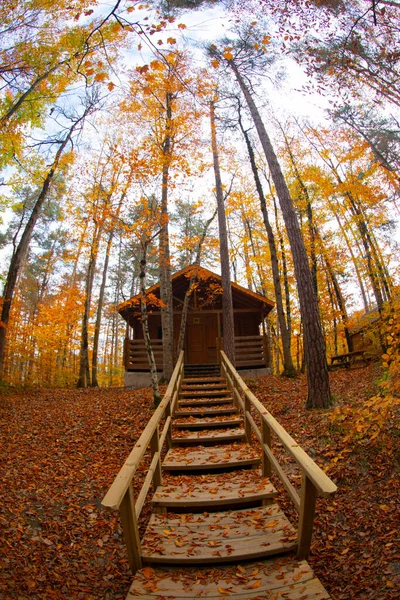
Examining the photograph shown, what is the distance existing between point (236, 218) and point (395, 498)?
1918 cm

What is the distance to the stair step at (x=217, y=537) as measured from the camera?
2.68 meters

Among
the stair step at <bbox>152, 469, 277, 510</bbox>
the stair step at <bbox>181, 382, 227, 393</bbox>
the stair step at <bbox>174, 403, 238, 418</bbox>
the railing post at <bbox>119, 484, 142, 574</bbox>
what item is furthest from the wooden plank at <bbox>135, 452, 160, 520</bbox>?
the stair step at <bbox>181, 382, 227, 393</bbox>

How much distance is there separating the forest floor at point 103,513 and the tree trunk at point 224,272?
388cm

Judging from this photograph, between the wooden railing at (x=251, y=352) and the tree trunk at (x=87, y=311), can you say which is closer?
the wooden railing at (x=251, y=352)

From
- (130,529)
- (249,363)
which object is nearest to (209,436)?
(130,529)

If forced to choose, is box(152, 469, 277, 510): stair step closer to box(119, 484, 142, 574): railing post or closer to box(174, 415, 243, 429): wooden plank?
box(119, 484, 142, 574): railing post

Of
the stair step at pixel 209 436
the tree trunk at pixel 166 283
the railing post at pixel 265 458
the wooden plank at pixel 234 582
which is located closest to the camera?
the wooden plank at pixel 234 582

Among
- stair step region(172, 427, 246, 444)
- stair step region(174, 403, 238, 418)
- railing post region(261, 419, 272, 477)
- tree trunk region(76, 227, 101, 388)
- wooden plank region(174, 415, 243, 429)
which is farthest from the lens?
tree trunk region(76, 227, 101, 388)

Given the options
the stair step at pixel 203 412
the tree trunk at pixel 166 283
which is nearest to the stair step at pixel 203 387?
A: the tree trunk at pixel 166 283

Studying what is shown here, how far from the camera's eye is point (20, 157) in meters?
9.05

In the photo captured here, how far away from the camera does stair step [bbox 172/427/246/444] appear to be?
5.33 m

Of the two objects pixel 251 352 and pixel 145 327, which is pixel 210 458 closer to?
pixel 145 327

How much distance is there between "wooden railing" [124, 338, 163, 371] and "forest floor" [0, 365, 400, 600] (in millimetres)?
6608

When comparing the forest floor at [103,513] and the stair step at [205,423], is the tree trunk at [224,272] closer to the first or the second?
the forest floor at [103,513]
